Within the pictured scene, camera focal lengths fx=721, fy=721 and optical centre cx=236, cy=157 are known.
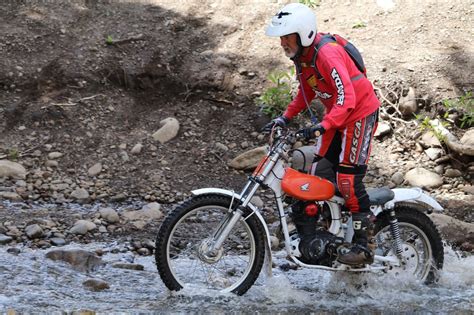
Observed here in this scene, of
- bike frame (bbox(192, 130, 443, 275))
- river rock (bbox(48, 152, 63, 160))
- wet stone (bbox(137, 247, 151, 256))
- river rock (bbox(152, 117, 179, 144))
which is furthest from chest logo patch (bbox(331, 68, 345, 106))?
river rock (bbox(48, 152, 63, 160))

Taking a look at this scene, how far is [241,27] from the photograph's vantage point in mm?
10805

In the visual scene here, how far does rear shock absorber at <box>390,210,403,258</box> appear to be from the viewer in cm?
599

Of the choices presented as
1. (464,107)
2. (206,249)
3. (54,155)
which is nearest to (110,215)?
(54,155)

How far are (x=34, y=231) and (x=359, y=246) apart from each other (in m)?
3.11

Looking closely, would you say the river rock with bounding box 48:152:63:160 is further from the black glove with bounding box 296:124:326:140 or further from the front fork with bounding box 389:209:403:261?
the front fork with bounding box 389:209:403:261

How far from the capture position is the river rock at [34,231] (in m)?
6.84

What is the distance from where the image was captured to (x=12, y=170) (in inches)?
318

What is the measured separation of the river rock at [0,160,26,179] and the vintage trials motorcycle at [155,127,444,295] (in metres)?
2.87

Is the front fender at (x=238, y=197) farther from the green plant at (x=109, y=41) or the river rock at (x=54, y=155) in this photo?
the green plant at (x=109, y=41)

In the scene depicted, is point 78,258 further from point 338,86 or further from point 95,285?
point 338,86

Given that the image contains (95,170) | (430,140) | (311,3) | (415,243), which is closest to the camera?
(415,243)

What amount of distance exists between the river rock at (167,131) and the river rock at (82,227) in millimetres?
2033

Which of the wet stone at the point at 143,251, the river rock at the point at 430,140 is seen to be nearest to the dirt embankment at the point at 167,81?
the river rock at the point at 430,140

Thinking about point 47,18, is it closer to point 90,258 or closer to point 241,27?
point 241,27
